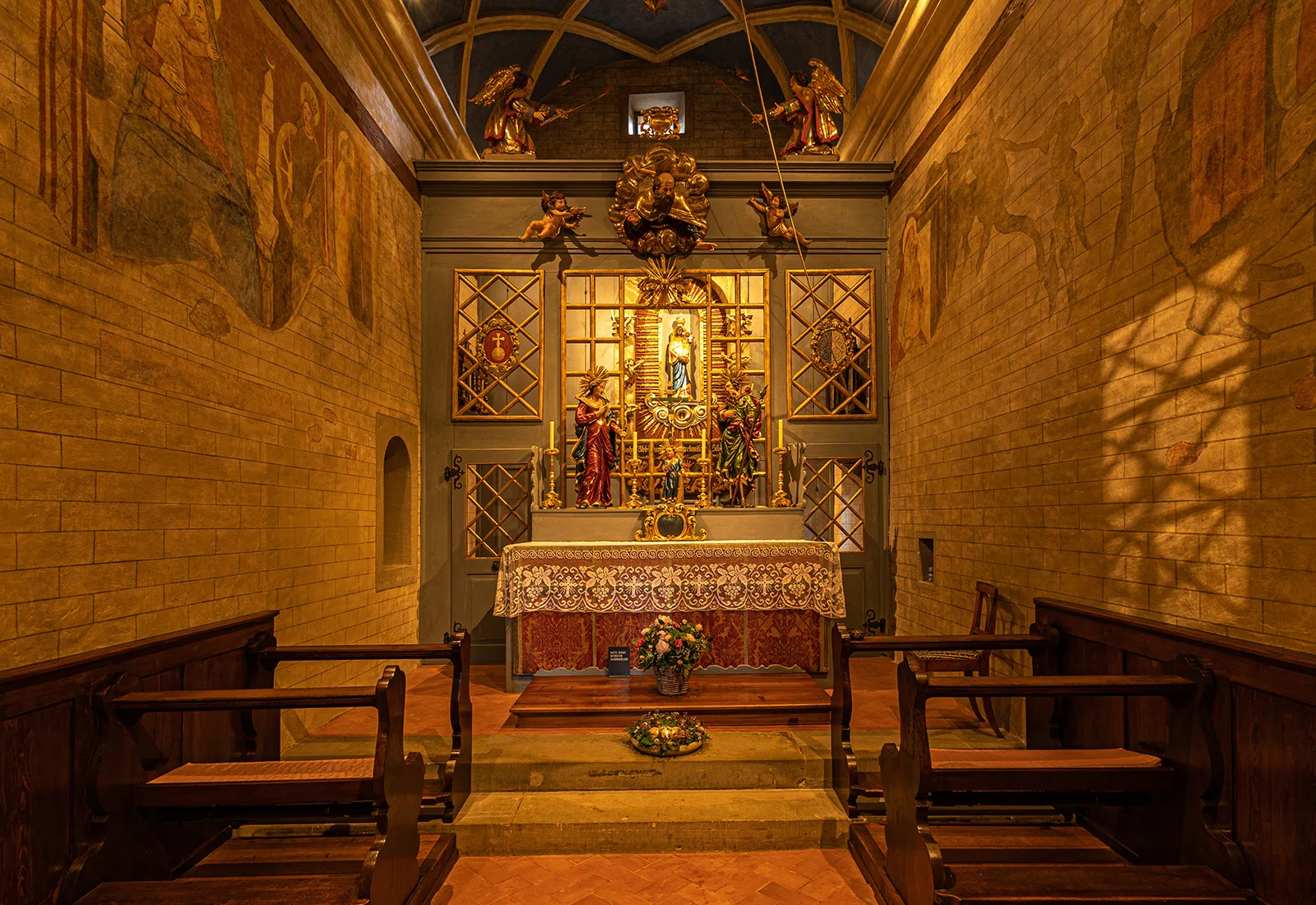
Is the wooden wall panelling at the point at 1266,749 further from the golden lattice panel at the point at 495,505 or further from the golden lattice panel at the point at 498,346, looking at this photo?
the golden lattice panel at the point at 498,346

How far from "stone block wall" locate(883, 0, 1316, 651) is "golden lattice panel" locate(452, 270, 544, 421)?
14.1 feet

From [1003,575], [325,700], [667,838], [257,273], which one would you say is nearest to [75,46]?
[257,273]

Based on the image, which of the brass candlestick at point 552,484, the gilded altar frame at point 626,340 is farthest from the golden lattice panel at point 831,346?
the brass candlestick at point 552,484

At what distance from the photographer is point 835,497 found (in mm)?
8375

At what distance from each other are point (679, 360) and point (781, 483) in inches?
68.3

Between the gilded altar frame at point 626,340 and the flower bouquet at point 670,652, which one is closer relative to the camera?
the flower bouquet at point 670,652

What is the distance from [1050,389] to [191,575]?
5.13m

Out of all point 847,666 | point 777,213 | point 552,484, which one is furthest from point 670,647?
point 777,213

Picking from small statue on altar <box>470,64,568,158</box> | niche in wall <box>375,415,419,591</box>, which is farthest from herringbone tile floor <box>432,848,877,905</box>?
small statue on altar <box>470,64,568,158</box>

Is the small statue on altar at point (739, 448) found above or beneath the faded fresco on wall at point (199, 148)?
beneath

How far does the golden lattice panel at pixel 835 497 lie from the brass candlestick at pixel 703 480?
3.95 ft

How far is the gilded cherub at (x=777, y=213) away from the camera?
843 cm

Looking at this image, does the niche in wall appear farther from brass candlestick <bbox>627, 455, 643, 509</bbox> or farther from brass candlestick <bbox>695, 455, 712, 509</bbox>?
brass candlestick <bbox>695, 455, 712, 509</bbox>

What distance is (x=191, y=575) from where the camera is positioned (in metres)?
4.00
